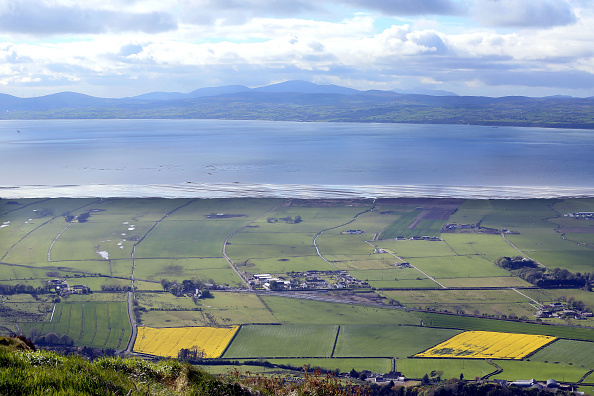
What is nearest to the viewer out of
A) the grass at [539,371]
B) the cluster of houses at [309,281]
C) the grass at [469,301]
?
the grass at [539,371]

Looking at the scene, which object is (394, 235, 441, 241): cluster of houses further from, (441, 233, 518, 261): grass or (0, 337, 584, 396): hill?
(0, 337, 584, 396): hill

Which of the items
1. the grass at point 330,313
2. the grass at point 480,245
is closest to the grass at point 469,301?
the grass at point 330,313

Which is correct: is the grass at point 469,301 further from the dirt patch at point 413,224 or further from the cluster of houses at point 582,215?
the cluster of houses at point 582,215

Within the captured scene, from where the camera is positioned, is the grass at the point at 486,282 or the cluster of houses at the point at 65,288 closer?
the cluster of houses at the point at 65,288

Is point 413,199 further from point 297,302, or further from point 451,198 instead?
point 297,302

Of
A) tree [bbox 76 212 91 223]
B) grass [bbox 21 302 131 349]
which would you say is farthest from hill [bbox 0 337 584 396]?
tree [bbox 76 212 91 223]

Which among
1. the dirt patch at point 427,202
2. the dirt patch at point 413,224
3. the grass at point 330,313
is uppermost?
the dirt patch at point 427,202
